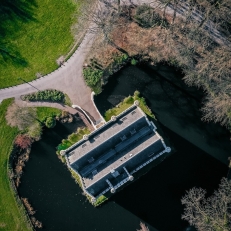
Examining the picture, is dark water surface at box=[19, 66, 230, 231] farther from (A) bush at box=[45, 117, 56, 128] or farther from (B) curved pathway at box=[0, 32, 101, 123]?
(B) curved pathway at box=[0, 32, 101, 123]

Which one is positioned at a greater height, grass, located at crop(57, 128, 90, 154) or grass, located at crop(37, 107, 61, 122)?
grass, located at crop(37, 107, 61, 122)

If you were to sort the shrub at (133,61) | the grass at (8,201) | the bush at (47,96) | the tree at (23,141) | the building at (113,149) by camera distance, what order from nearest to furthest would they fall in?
the building at (113,149), the grass at (8,201), the tree at (23,141), the shrub at (133,61), the bush at (47,96)

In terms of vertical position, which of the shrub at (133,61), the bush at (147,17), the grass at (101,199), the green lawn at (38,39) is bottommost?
the grass at (101,199)

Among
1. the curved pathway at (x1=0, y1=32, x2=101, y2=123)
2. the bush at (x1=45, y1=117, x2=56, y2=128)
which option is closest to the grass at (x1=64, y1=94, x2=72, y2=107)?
the curved pathway at (x1=0, y1=32, x2=101, y2=123)

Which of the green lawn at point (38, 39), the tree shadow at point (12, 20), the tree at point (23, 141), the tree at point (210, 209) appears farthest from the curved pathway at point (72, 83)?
the tree at point (210, 209)

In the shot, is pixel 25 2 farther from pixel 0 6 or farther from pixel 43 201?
pixel 43 201

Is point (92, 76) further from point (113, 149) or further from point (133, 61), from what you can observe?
point (113, 149)

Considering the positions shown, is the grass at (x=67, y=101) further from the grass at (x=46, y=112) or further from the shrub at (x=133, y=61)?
the shrub at (x=133, y=61)
